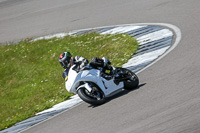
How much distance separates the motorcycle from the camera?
901 centimetres

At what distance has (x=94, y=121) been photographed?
26.8ft

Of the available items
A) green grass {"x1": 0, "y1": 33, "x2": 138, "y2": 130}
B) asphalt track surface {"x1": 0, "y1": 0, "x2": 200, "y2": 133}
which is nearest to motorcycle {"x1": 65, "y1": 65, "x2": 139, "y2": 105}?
asphalt track surface {"x1": 0, "y1": 0, "x2": 200, "y2": 133}

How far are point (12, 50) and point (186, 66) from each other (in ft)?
32.6

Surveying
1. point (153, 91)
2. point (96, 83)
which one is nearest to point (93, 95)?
point (96, 83)

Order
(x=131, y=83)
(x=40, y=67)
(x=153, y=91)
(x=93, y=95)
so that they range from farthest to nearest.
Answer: (x=40, y=67) < (x=131, y=83) < (x=93, y=95) < (x=153, y=91)

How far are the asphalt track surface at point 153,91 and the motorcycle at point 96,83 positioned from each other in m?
0.19

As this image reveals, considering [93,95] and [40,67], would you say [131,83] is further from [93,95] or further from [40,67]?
[40,67]

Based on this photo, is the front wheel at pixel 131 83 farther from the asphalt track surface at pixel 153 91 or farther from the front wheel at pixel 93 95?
the front wheel at pixel 93 95

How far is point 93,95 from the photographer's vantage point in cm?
908

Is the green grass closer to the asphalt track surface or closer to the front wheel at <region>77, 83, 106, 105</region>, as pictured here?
the asphalt track surface

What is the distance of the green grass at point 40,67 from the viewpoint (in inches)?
463

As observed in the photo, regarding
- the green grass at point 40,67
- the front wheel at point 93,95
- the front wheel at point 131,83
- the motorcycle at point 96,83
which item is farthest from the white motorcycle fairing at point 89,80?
the green grass at point 40,67

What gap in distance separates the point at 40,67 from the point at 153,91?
23.8 ft

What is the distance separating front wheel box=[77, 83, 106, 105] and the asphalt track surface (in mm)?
142
